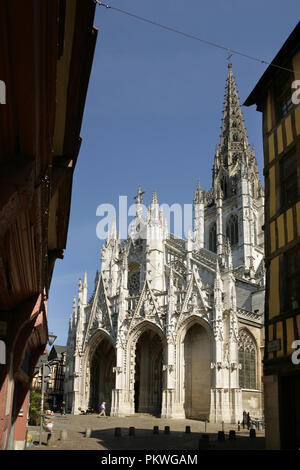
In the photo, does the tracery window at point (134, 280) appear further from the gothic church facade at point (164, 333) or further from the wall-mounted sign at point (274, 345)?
the wall-mounted sign at point (274, 345)

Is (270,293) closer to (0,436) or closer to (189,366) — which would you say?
(0,436)

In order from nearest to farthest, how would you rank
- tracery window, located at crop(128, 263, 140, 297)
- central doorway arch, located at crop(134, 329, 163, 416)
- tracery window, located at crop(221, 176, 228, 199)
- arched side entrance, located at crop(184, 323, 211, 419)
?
arched side entrance, located at crop(184, 323, 211, 419) → central doorway arch, located at crop(134, 329, 163, 416) → tracery window, located at crop(128, 263, 140, 297) → tracery window, located at crop(221, 176, 228, 199)

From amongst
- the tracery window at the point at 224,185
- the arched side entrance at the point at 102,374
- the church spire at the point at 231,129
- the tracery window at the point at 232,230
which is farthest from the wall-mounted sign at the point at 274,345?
the church spire at the point at 231,129

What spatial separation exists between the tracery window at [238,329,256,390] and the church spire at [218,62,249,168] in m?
40.8

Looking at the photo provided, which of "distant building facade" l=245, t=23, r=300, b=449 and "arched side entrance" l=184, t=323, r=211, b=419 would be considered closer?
"distant building facade" l=245, t=23, r=300, b=449

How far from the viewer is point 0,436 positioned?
309 inches

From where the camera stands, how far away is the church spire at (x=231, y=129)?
229 ft

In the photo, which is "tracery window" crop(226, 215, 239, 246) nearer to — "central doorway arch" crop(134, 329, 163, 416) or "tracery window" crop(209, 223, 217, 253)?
Answer: "tracery window" crop(209, 223, 217, 253)

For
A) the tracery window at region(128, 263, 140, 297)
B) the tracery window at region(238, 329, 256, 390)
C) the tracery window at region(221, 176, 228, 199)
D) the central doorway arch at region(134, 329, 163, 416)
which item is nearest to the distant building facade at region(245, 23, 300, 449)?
the tracery window at region(238, 329, 256, 390)

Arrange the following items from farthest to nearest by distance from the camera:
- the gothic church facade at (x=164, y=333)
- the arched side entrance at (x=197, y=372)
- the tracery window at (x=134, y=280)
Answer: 1. the tracery window at (x=134, y=280)
2. the arched side entrance at (x=197, y=372)
3. the gothic church facade at (x=164, y=333)

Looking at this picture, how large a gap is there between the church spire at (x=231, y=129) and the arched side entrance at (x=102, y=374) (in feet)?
131

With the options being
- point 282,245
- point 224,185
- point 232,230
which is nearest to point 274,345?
point 282,245

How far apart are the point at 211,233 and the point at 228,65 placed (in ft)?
113

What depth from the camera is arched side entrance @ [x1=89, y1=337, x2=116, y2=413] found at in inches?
1492
